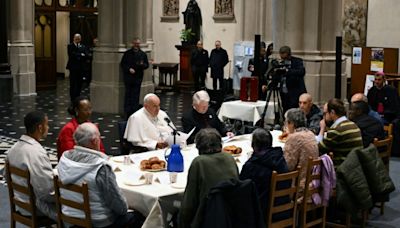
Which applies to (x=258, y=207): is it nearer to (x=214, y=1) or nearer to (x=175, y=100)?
(x=175, y=100)

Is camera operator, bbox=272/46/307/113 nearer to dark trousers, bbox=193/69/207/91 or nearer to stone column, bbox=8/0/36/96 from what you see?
dark trousers, bbox=193/69/207/91

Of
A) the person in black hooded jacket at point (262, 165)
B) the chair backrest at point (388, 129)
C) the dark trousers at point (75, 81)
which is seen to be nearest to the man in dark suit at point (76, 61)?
the dark trousers at point (75, 81)

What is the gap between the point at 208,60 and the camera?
65.6 feet

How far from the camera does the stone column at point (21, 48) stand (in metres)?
18.8

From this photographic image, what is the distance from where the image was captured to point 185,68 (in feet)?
71.8

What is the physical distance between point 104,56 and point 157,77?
7.83 metres

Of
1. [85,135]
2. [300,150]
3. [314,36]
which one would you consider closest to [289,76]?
[314,36]

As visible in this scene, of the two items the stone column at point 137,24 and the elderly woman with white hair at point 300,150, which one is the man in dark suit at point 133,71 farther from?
the elderly woman with white hair at point 300,150

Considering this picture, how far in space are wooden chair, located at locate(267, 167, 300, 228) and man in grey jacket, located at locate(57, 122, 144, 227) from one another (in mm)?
1081

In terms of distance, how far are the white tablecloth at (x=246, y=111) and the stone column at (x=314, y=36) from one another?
2217mm

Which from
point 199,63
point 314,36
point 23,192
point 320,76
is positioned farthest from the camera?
point 199,63

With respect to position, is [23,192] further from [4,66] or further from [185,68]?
[185,68]

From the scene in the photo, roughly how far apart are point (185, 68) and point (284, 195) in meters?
16.5

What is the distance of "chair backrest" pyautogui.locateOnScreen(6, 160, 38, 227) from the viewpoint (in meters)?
5.45
